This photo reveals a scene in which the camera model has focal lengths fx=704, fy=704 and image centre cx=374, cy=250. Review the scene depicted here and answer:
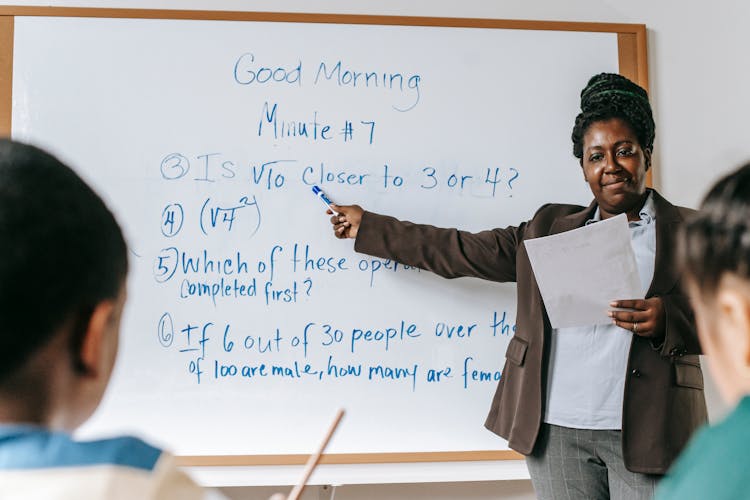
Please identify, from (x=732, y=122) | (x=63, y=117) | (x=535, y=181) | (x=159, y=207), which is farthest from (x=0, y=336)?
(x=732, y=122)

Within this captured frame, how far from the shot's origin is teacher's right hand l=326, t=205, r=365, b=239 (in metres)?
1.65

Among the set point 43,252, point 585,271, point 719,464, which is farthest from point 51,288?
point 585,271

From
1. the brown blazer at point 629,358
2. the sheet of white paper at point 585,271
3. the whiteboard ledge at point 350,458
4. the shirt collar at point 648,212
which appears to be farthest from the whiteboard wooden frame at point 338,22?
the sheet of white paper at point 585,271

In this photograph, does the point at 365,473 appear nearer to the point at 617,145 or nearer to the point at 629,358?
the point at 629,358

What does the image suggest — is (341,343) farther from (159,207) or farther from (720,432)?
(720,432)

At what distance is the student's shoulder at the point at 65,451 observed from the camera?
452 mm

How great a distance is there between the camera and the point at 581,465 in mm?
1332

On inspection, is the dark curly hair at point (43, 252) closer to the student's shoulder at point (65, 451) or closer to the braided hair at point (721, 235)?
the student's shoulder at point (65, 451)

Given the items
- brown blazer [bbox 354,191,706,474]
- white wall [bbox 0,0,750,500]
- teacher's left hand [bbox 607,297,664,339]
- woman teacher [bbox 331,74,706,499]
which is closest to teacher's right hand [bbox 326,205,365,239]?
brown blazer [bbox 354,191,706,474]

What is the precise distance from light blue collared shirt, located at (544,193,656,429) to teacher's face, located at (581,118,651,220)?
0.05m

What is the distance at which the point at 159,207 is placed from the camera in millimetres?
1653

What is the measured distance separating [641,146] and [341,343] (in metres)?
0.79

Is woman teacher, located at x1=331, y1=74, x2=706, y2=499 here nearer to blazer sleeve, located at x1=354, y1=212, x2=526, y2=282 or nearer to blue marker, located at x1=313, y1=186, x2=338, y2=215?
blazer sleeve, located at x1=354, y1=212, x2=526, y2=282

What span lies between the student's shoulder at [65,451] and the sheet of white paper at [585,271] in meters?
1.02
